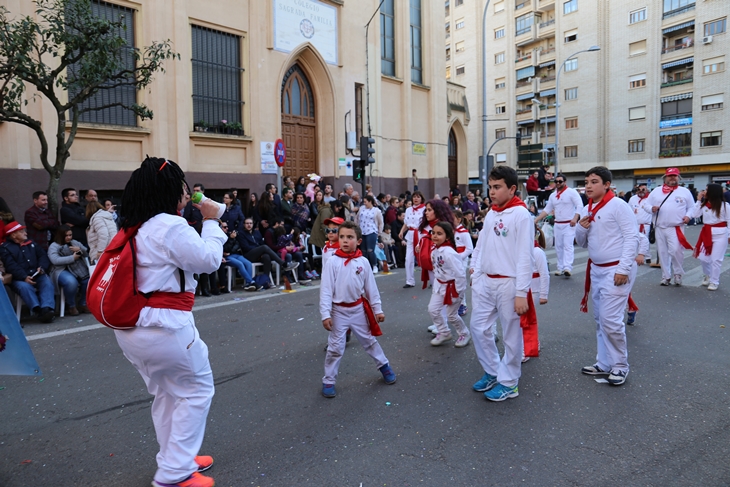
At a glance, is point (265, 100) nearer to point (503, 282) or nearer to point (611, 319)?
point (503, 282)

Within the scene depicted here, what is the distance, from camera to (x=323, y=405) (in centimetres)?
468

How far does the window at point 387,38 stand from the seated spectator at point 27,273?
53.7 ft

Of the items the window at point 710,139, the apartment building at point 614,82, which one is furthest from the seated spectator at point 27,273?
the window at point 710,139

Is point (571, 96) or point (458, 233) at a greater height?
point (571, 96)

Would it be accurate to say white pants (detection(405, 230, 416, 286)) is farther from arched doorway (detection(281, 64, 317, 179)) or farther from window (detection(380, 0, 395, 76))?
window (detection(380, 0, 395, 76))

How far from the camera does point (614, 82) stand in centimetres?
4684

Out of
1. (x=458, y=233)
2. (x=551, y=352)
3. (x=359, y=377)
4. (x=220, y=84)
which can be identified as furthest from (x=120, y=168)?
(x=551, y=352)

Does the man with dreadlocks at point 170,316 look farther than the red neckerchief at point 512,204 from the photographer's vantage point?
No

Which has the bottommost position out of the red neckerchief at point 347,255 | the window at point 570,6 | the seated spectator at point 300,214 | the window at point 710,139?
the red neckerchief at point 347,255

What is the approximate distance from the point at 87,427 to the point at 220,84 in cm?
1326

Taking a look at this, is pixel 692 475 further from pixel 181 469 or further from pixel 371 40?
pixel 371 40

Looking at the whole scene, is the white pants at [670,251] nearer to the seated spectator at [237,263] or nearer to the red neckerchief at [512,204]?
the red neckerchief at [512,204]

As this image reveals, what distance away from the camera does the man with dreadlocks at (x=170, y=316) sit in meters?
3.08

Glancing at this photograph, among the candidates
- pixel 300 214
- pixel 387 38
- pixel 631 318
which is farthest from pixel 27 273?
pixel 387 38
